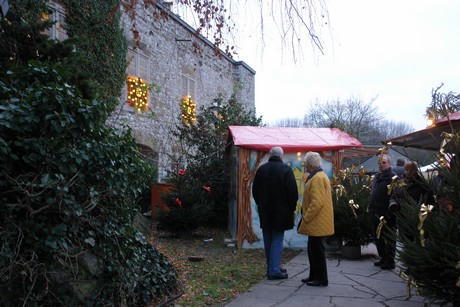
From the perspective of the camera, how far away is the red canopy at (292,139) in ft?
26.5

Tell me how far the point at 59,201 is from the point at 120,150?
2.85 feet

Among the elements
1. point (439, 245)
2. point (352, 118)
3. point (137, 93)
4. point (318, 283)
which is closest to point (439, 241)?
point (439, 245)

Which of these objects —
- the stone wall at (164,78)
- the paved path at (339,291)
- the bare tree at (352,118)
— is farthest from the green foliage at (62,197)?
the bare tree at (352,118)

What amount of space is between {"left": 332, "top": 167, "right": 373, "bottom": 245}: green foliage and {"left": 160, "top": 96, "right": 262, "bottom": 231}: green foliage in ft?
10.4

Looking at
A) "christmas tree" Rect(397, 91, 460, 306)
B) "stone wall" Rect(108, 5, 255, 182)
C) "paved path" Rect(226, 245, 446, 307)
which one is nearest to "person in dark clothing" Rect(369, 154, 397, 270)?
"paved path" Rect(226, 245, 446, 307)

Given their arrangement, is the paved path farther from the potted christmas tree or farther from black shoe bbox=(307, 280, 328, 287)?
the potted christmas tree

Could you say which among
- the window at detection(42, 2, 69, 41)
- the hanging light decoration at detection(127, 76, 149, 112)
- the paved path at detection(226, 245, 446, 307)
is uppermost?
the window at detection(42, 2, 69, 41)

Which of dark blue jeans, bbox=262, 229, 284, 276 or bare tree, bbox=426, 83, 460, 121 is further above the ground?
bare tree, bbox=426, 83, 460, 121

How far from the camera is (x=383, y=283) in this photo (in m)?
5.53

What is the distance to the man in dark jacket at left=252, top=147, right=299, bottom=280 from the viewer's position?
5645 millimetres

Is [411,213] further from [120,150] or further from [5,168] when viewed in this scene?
[5,168]

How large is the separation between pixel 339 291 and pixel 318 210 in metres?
1.01

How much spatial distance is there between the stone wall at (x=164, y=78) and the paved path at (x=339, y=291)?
5355 millimetres

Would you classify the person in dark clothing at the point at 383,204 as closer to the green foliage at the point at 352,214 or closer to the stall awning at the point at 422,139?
the stall awning at the point at 422,139
